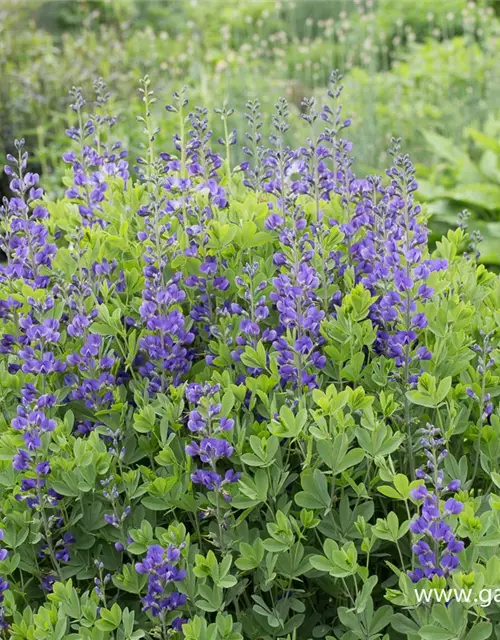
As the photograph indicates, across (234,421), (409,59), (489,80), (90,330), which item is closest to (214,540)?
(234,421)

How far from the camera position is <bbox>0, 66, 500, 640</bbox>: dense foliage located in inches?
60.4

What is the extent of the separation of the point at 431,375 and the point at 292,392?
0.91ft

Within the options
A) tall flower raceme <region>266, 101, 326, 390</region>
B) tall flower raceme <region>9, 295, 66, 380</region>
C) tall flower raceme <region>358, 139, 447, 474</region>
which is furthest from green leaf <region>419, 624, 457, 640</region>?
tall flower raceme <region>9, 295, 66, 380</region>

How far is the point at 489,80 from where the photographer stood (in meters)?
7.64

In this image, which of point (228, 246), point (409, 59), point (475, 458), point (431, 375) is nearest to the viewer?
point (431, 375)

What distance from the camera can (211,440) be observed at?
5.13ft

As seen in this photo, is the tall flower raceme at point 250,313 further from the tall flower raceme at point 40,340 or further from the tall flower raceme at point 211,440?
the tall flower raceme at point 40,340

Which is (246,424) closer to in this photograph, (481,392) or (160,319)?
(160,319)

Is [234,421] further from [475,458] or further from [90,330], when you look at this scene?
[475,458]

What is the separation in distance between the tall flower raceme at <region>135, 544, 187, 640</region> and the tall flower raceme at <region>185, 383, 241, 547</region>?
95mm

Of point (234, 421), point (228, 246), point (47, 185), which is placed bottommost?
point (47, 185)

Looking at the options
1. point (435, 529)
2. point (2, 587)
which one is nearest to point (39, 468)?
point (2, 587)

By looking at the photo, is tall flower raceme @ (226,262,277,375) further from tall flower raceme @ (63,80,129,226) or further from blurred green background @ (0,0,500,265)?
blurred green background @ (0,0,500,265)

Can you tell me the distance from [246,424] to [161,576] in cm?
36
